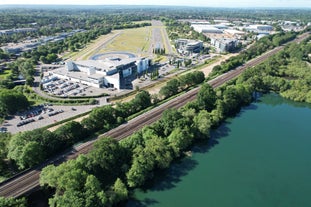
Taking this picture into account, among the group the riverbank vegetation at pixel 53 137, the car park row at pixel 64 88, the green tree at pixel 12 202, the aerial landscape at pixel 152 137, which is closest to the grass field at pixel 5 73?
the aerial landscape at pixel 152 137

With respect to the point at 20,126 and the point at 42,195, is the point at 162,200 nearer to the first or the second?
the point at 42,195

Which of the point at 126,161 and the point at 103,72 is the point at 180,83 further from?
the point at 126,161

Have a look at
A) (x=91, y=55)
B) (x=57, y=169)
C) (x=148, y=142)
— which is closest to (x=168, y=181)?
(x=148, y=142)

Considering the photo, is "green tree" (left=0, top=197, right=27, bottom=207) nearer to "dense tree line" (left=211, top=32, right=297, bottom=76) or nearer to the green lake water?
the green lake water

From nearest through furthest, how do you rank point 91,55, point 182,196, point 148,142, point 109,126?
point 182,196, point 148,142, point 109,126, point 91,55

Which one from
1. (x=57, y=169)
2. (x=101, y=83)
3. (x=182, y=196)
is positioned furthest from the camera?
(x=101, y=83)

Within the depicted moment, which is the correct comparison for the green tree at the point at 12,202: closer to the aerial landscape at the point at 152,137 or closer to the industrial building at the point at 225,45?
the aerial landscape at the point at 152,137
